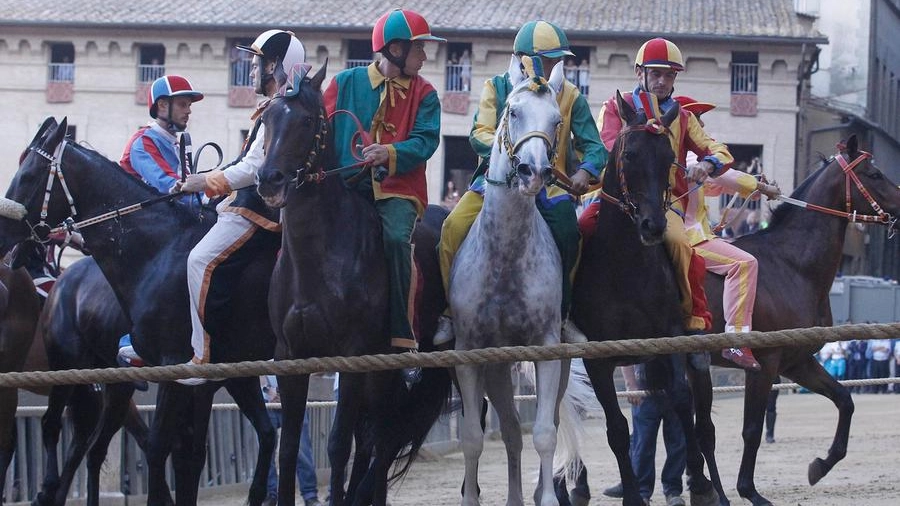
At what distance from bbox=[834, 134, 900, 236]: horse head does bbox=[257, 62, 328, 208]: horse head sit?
16.9 feet

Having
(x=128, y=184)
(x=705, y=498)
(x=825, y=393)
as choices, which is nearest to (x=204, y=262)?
(x=128, y=184)

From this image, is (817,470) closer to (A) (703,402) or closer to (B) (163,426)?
(A) (703,402)

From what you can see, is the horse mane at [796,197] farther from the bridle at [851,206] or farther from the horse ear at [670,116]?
the horse ear at [670,116]

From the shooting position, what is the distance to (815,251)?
11.3m

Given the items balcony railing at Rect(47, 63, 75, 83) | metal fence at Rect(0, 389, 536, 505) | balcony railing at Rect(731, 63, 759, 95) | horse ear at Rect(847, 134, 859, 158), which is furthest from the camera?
balcony railing at Rect(47, 63, 75, 83)

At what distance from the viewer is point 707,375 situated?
949 cm

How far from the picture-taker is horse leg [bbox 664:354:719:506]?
8922mm

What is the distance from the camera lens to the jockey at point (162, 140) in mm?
9938

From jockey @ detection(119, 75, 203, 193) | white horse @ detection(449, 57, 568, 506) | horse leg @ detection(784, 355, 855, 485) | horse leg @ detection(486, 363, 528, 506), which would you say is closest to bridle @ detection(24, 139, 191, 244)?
jockey @ detection(119, 75, 203, 193)

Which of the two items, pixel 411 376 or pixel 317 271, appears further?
pixel 411 376

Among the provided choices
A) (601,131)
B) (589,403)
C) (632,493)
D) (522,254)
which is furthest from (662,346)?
(589,403)

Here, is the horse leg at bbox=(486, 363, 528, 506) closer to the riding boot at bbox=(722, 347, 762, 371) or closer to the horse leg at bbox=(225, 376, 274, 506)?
the horse leg at bbox=(225, 376, 274, 506)

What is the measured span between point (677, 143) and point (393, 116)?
1.92 m

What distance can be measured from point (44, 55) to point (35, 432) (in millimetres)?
34062
